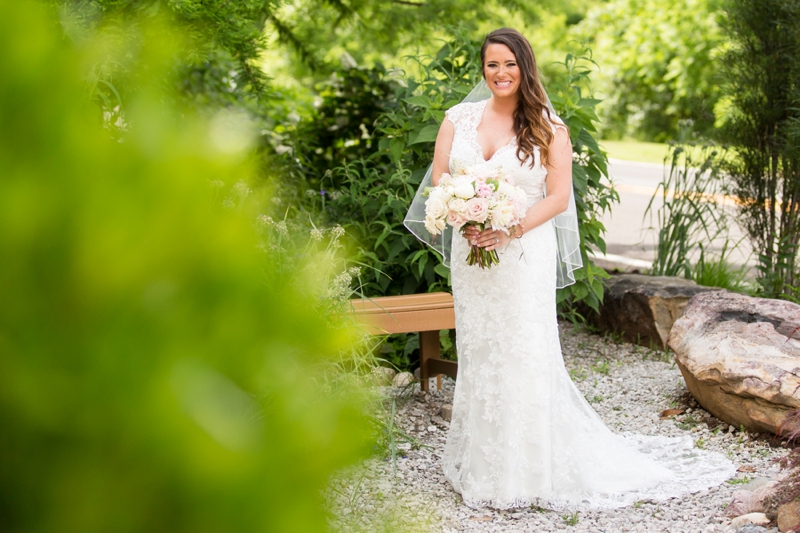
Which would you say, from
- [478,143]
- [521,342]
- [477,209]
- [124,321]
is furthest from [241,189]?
[478,143]

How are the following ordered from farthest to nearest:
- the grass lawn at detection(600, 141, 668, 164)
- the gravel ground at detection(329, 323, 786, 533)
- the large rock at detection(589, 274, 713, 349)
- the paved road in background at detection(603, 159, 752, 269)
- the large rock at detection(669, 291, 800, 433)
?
the grass lawn at detection(600, 141, 668, 164) < the paved road in background at detection(603, 159, 752, 269) < the large rock at detection(589, 274, 713, 349) < the large rock at detection(669, 291, 800, 433) < the gravel ground at detection(329, 323, 786, 533)

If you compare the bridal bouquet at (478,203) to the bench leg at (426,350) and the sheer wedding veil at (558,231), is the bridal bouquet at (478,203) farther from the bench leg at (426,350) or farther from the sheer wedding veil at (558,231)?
the bench leg at (426,350)

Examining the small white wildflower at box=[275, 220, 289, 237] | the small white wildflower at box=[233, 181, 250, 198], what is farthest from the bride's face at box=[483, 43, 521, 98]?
the small white wildflower at box=[233, 181, 250, 198]

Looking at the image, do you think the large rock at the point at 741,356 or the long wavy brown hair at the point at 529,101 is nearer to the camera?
the long wavy brown hair at the point at 529,101

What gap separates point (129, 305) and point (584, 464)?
399 centimetres

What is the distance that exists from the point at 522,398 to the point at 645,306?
274 centimetres

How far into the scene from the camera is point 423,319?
4.97m

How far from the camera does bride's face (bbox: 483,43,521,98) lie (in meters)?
3.88

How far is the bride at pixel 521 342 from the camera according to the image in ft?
12.9

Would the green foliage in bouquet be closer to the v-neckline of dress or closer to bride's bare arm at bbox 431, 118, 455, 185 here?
the v-neckline of dress

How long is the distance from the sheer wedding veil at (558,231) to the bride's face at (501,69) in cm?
59

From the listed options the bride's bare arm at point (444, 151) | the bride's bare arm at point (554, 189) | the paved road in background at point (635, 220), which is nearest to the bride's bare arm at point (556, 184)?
the bride's bare arm at point (554, 189)

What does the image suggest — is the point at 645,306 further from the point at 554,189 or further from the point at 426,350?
the point at 554,189

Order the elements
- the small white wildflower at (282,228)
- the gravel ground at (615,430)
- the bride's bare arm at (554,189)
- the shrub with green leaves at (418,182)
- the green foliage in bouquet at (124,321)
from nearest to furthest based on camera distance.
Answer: the green foliage in bouquet at (124,321), the small white wildflower at (282,228), the gravel ground at (615,430), the bride's bare arm at (554,189), the shrub with green leaves at (418,182)
